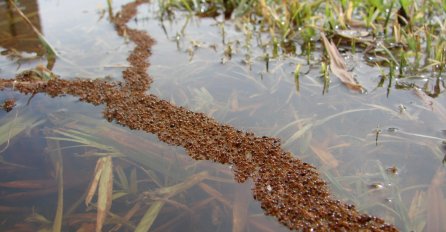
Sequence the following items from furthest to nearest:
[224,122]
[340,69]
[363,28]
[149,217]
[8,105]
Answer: [363,28] < [340,69] < [8,105] < [224,122] < [149,217]

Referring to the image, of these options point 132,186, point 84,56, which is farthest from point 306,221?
point 84,56

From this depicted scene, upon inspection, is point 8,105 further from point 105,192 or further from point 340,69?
point 340,69

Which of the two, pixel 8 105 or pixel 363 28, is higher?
pixel 363 28

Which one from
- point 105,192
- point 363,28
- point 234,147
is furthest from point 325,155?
point 363,28

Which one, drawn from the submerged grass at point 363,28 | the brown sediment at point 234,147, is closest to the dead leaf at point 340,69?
the submerged grass at point 363,28

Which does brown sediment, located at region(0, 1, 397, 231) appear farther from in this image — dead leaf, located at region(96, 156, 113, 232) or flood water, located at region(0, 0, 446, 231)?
dead leaf, located at region(96, 156, 113, 232)

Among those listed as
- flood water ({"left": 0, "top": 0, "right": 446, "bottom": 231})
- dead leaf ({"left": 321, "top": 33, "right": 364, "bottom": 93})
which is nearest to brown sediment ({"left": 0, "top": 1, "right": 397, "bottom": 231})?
flood water ({"left": 0, "top": 0, "right": 446, "bottom": 231})

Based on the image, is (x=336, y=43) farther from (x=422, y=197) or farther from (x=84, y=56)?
(x=84, y=56)
